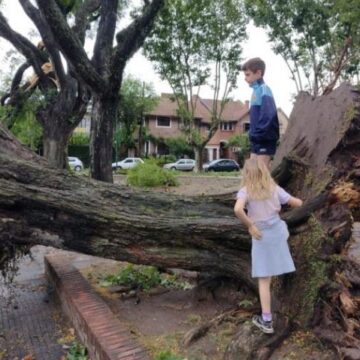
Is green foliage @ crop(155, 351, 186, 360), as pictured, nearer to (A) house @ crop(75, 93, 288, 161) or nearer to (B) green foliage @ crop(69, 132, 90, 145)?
(B) green foliage @ crop(69, 132, 90, 145)

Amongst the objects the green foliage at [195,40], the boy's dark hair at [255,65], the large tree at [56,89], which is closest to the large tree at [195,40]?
the green foliage at [195,40]

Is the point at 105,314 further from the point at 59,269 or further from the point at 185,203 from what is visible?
the point at 59,269

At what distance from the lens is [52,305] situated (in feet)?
16.4

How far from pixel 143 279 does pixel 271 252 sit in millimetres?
2031

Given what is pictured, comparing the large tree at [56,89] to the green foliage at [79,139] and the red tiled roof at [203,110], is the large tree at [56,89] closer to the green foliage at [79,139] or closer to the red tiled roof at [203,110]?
the green foliage at [79,139]

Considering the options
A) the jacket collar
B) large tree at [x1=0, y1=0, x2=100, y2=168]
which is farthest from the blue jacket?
large tree at [x1=0, y1=0, x2=100, y2=168]

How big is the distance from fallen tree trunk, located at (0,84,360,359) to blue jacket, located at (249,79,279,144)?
10.0 inches

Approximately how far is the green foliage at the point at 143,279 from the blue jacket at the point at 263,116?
1.80 m

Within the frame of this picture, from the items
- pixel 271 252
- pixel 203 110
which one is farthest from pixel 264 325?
pixel 203 110

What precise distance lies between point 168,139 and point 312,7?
2951cm

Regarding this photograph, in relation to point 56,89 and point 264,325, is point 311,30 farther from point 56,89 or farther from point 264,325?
point 264,325

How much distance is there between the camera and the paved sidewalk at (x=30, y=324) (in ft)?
12.8

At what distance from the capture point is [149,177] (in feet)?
50.5

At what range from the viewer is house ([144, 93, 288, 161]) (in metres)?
49.2
